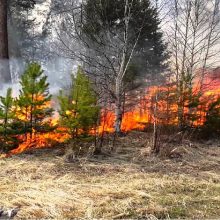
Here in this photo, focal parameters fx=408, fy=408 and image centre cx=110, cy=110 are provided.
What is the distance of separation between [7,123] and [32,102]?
0.81m

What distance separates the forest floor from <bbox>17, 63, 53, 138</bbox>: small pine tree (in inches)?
27.1

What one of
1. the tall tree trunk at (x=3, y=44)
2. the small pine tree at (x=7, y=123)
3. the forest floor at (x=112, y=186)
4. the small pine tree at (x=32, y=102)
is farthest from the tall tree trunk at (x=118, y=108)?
the tall tree trunk at (x=3, y=44)

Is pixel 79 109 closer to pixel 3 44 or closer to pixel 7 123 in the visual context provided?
pixel 7 123

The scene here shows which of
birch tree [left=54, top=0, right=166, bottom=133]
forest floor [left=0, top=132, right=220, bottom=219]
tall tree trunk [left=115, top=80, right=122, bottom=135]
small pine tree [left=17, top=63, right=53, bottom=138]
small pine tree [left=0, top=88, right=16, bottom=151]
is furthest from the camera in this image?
birch tree [left=54, top=0, right=166, bottom=133]

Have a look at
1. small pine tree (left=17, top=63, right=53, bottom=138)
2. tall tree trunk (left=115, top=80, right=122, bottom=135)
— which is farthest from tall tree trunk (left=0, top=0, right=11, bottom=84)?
small pine tree (left=17, top=63, right=53, bottom=138)

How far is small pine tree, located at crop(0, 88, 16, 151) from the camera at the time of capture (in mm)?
9828

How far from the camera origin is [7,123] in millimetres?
9992

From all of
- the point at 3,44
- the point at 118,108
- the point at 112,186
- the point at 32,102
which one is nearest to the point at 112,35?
the point at 118,108

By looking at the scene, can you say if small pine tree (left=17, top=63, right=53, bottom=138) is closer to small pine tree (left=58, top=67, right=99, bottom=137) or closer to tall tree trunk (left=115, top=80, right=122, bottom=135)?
small pine tree (left=58, top=67, right=99, bottom=137)

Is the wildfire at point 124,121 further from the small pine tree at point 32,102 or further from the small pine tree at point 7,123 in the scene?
the small pine tree at point 7,123

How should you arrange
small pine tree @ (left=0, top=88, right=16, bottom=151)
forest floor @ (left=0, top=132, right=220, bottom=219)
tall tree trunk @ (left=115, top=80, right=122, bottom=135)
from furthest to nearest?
tall tree trunk @ (left=115, top=80, right=122, bottom=135)
small pine tree @ (left=0, top=88, right=16, bottom=151)
forest floor @ (left=0, top=132, right=220, bottom=219)

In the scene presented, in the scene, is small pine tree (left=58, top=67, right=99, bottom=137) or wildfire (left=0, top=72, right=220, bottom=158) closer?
small pine tree (left=58, top=67, right=99, bottom=137)

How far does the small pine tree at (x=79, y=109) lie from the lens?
9906mm

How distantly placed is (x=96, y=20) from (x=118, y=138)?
4845 millimetres
